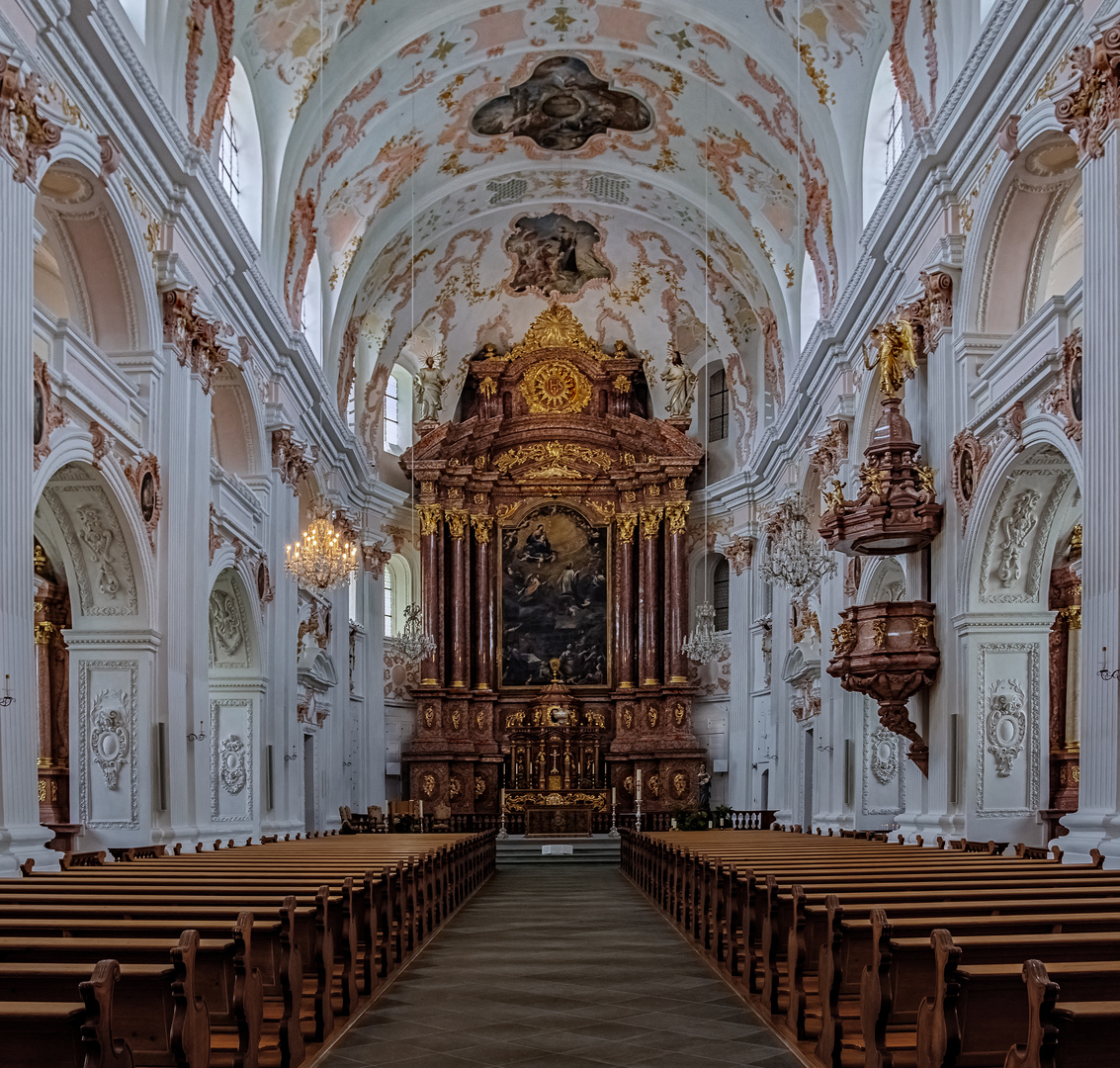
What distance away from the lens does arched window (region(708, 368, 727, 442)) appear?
30.8 m

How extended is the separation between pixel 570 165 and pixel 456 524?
331 inches

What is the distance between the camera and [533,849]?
2523 centimetres

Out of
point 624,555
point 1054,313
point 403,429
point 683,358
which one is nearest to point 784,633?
point 624,555

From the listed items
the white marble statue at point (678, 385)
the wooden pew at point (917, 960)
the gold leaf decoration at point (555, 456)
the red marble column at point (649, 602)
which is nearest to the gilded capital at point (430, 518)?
the gold leaf decoration at point (555, 456)

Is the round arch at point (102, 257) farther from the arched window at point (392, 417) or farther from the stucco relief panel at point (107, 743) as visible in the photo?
the arched window at point (392, 417)

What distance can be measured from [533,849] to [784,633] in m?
6.24

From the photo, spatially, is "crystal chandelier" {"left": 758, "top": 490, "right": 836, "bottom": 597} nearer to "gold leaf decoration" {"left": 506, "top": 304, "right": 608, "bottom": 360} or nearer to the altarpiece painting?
the altarpiece painting

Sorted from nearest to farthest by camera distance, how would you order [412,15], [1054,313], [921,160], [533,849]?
[1054,313], [921,160], [412,15], [533,849]

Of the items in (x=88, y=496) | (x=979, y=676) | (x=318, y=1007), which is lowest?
(x=318, y=1007)

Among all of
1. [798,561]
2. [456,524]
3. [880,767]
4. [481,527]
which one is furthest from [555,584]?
[798,561]

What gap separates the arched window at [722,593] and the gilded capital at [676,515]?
1.53 meters

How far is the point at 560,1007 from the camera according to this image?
25.8ft

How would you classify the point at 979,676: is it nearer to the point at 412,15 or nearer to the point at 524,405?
the point at 412,15

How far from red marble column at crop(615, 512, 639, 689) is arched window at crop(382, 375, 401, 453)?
557 centimetres
